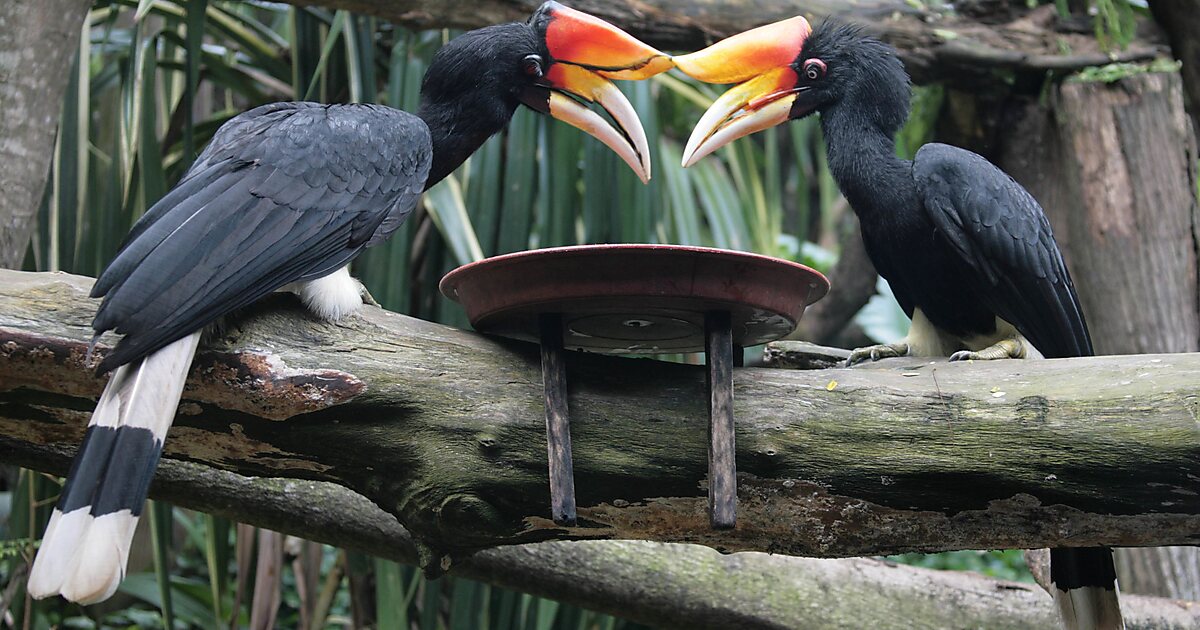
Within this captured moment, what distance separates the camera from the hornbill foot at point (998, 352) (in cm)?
219

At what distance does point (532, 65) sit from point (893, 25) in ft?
4.82

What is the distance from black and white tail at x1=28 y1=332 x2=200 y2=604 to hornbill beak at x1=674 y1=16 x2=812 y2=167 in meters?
1.20

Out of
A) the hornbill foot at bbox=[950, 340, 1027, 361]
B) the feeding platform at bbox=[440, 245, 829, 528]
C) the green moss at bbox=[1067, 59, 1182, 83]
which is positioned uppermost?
the green moss at bbox=[1067, 59, 1182, 83]

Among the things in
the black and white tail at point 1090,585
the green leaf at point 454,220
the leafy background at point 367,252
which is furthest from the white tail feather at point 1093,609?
the green leaf at point 454,220

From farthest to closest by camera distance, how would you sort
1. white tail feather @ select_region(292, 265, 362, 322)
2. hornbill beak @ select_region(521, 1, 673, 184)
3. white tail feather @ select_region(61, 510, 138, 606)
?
hornbill beak @ select_region(521, 1, 673, 184) → white tail feather @ select_region(292, 265, 362, 322) → white tail feather @ select_region(61, 510, 138, 606)

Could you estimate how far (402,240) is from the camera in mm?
3418

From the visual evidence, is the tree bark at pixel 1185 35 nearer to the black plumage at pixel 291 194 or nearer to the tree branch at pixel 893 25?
the tree branch at pixel 893 25

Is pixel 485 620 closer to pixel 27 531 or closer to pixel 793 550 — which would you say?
pixel 27 531

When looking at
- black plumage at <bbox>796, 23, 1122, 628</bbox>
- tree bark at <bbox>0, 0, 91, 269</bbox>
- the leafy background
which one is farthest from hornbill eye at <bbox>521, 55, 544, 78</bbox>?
the leafy background

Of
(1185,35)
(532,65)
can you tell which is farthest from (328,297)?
(1185,35)

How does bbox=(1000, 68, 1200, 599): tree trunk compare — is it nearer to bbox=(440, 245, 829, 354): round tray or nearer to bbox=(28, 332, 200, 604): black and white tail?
bbox=(440, 245, 829, 354): round tray

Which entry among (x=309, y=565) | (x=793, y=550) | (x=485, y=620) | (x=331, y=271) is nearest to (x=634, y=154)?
(x=331, y=271)

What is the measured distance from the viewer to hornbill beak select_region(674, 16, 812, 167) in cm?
231

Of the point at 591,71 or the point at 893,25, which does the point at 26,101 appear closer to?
the point at 591,71
